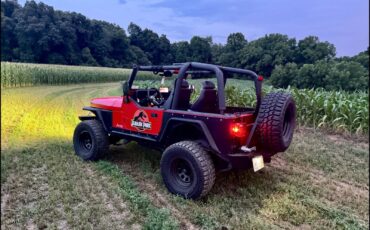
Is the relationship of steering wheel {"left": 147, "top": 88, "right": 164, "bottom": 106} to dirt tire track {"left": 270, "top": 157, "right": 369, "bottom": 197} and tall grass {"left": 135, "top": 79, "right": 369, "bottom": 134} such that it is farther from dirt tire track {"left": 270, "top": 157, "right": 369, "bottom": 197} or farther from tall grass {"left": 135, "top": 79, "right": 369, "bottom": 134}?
dirt tire track {"left": 270, "top": 157, "right": 369, "bottom": 197}

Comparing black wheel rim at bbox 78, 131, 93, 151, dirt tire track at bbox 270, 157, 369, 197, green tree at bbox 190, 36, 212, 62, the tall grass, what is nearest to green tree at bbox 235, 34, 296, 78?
the tall grass

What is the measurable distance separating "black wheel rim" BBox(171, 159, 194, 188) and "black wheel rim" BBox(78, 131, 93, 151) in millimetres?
1772

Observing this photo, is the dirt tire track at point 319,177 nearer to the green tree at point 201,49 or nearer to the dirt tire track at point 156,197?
the dirt tire track at point 156,197

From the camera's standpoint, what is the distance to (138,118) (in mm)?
4277

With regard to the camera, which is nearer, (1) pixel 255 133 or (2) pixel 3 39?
(2) pixel 3 39

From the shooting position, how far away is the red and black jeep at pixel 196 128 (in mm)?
3443

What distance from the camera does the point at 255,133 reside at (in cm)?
362

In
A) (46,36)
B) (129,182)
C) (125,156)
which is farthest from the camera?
(125,156)

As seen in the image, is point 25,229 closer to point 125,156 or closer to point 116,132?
point 116,132

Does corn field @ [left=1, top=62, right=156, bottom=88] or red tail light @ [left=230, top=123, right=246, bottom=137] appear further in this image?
red tail light @ [left=230, top=123, right=246, bottom=137]

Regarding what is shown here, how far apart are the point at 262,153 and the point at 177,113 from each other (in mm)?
1144

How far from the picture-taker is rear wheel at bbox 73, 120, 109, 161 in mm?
4633

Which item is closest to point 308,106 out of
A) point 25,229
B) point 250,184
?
point 250,184

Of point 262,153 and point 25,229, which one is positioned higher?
point 262,153
